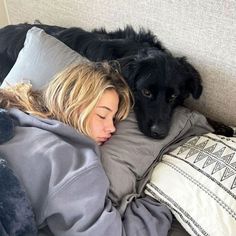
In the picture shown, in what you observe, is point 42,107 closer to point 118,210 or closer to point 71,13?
point 118,210

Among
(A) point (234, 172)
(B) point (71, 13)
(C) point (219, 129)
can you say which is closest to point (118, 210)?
(A) point (234, 172)

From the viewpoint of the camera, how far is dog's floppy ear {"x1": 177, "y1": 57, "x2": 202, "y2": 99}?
3.99 ft

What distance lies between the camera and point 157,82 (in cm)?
118

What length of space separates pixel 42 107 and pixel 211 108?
540 millimetres

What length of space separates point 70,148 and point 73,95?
184 millimetres

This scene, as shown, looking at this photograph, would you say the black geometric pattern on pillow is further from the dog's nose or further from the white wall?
the white wall

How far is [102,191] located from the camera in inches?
36.4

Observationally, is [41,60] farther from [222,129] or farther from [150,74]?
[222,129]

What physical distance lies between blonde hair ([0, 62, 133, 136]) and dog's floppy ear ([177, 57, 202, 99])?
0.62ft

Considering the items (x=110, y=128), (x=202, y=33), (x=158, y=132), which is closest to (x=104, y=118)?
(x=110, y=128)

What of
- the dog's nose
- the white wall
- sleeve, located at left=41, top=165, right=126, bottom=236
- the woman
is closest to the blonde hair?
the woman

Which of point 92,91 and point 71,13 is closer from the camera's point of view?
point 92,91

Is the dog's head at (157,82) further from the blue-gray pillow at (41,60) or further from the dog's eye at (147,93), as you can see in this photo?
the blue-gray pillow at (41,60)

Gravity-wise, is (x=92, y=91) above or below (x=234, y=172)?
above
